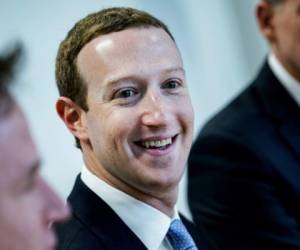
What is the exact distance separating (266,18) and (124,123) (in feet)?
2.96

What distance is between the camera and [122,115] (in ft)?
4.57

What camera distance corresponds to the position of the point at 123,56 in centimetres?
138

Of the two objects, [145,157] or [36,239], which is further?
[145,157]

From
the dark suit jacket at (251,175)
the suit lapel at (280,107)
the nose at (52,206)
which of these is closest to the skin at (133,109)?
the nose at (52,206)

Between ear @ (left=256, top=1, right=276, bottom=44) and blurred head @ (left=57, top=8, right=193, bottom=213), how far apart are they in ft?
2.47

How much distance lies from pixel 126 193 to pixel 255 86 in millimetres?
857

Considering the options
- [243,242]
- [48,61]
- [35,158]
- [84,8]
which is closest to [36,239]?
[35,158]

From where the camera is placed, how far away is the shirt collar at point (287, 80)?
2105 mm

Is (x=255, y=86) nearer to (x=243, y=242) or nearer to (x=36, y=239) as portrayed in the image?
(x=243, y=242)

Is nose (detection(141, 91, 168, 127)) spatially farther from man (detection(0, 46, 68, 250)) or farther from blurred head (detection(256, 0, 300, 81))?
blurred head (detection(256, 0, 300, 81))

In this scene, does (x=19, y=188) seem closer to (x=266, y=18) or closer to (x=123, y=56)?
(x=123, y=56)

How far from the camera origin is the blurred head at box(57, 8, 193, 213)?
1382 millimetres

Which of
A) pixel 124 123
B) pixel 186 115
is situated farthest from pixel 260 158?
pixel 124 123

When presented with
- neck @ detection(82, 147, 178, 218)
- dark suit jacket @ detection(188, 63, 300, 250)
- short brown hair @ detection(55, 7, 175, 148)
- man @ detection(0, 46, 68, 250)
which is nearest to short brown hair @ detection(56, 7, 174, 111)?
short brown hair @ detection(55, 7, 175, 148)
